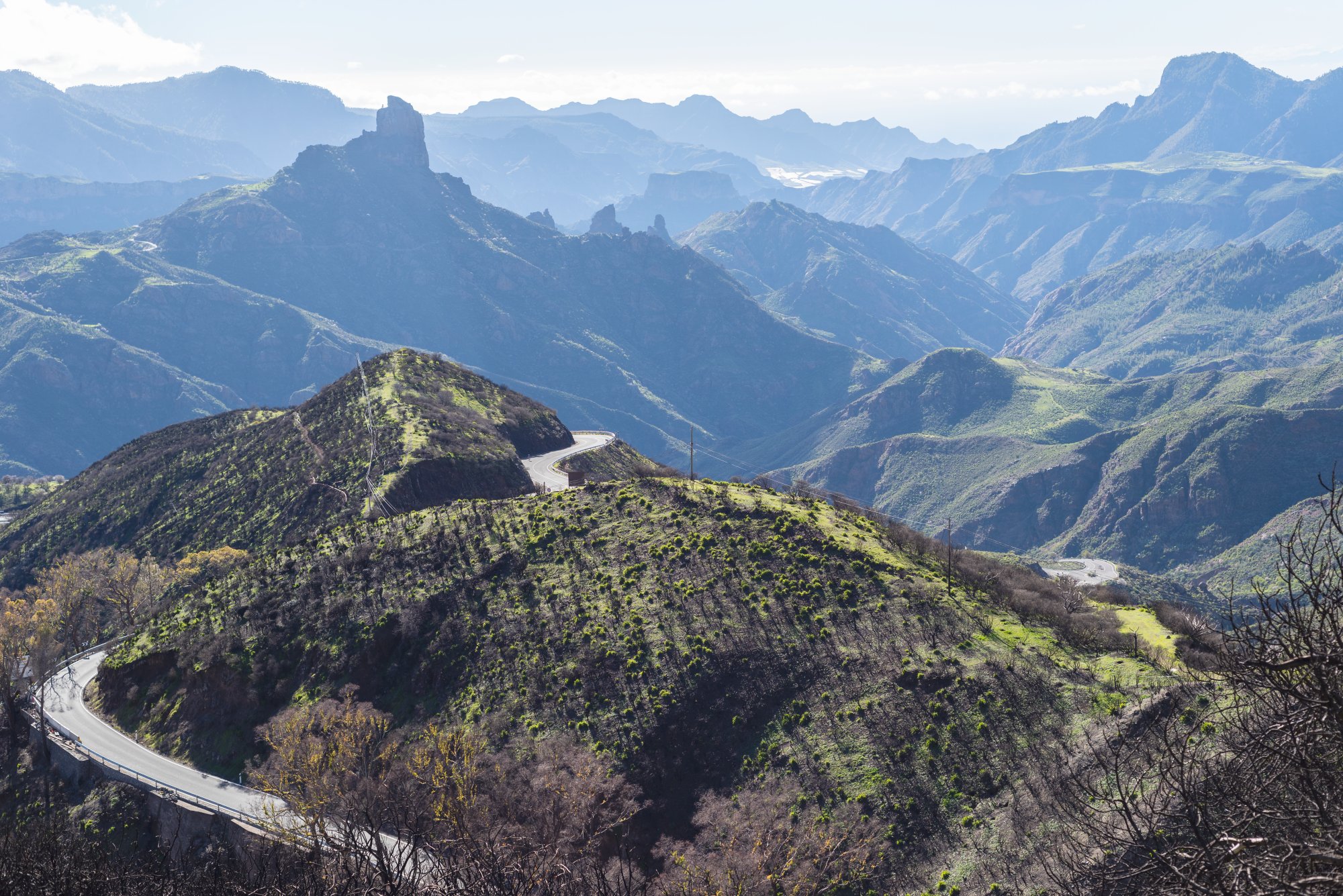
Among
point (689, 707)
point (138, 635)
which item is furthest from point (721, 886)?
point (138, 635)

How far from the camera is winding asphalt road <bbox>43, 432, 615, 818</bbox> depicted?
62688 mm

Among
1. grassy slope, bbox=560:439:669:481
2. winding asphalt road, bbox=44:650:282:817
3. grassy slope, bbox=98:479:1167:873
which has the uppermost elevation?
grassy slope, bbox=98:479:1167:873

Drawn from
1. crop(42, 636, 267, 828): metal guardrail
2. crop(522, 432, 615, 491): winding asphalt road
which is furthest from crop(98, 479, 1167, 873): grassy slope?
crop(522, 432, 615, 491): winding asphalt road

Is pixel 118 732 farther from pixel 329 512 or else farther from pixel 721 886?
pixel 721 886

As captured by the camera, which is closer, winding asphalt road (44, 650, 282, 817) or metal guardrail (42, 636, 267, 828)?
metal guardrail (42, 636, 267, 828)

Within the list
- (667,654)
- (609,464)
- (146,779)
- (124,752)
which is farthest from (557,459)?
(146,779)

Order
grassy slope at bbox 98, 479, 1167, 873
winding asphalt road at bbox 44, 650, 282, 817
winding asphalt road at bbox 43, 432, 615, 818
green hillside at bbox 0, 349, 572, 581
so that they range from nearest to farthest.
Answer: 1. grassy slope at bbox 98, 479, 1167, 873
2. winding asphalt road at bbox 43, 432, 615, 818
3. winding asphalt road at bbox 44, 650, 282, 817
4. green hillside at bbox 0, 349, 572, 581

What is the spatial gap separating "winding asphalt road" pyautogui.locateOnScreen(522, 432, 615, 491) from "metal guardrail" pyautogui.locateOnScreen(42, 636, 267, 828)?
2317 inches

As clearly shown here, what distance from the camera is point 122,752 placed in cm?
7044

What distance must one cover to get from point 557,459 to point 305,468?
121ft

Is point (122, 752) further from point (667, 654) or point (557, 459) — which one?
point (557, 459)

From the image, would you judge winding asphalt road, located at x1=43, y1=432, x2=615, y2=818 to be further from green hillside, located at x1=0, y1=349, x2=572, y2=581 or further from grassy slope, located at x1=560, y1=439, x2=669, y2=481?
grassy slope, located at x1=560, y1=439, x2=669, y2=481

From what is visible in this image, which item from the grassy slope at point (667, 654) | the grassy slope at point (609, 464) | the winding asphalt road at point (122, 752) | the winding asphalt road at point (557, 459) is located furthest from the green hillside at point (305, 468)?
the winding asphalt road at point (122, 752)

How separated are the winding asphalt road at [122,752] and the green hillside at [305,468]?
106 ft
